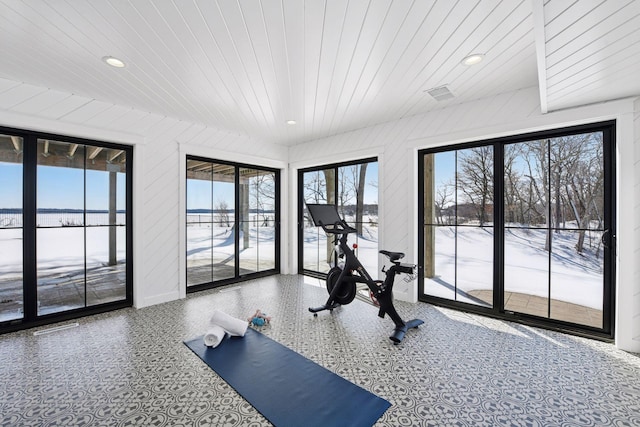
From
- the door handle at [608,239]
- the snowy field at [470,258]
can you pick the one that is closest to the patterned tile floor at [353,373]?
the snowy field at [470,258]

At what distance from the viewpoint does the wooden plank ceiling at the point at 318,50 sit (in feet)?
5.85

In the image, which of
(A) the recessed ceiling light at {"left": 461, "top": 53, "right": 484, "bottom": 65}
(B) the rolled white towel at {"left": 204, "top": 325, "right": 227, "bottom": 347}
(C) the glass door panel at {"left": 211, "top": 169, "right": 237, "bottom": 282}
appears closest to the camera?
(A) the recessed ceiling light at {"left": 461, "top": 53, "right": 484, "bottom": 65}

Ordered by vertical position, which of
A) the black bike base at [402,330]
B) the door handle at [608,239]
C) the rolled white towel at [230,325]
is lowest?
the black bike base at [402,330]

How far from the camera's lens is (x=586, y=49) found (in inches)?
72.0

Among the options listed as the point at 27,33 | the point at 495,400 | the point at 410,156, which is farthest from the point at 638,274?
the point at 27,33

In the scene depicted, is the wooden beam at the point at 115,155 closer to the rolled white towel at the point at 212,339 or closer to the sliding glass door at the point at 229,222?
the sliding glass door at the point at 229,222

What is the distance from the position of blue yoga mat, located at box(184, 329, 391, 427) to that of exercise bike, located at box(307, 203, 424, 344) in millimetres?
985

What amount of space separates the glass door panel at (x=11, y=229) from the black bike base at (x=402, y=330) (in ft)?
13.6

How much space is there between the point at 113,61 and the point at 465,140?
3923 mm

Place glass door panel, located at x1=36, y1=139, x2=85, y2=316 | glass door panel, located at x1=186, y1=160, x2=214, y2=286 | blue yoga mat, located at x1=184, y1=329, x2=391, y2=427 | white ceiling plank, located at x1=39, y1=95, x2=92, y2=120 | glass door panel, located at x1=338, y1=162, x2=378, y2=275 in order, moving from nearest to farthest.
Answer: blue yoga mat, located at x1=184, y1=329, x2=391, y2=427 < white ceiling plank, located at x1=39, y1=95, x2=92, y2=120 < glass door panel, located at x1=36, y1=139, x2=85, y2=316 < glass door panel, located at x1=186, y1=160, x2=214, y2=286 < glass door panel, located at x1=338, y1=162, x2=378, y2=275

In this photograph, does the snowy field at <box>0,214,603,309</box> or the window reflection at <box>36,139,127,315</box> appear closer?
the snowy field at <box>0,214,603,309</box>

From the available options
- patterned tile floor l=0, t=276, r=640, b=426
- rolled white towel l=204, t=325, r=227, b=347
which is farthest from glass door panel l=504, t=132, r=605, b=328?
rolled white towel l=204, t=325, r=227, b=347

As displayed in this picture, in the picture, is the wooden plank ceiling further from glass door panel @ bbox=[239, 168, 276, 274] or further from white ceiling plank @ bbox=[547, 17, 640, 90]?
glass door panel @ bbox=[239, 168, 276, 274]

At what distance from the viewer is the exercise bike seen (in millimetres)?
3086
